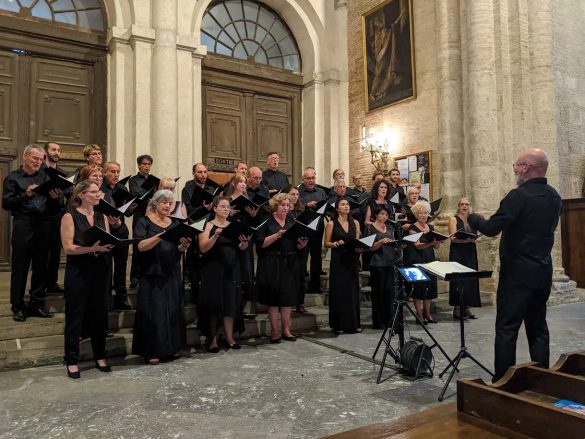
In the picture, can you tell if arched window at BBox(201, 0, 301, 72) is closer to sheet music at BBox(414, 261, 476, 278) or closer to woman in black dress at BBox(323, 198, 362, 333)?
woman in black dress at BBox(323, 198, 362, 333)

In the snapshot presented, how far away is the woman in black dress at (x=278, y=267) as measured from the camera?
5.78 metres

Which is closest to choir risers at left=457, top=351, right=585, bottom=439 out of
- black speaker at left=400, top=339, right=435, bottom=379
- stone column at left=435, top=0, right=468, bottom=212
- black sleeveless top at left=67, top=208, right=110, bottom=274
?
black speaker at left=400, top=339, right=435, bottom=379

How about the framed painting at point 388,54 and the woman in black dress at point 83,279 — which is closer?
the woman in black dress at point 83,279

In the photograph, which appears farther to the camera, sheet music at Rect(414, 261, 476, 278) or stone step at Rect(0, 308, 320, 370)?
stone step at Rect(0, 308, 320, 370)

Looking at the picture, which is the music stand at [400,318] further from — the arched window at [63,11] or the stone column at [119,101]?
the arched window at [63,11]

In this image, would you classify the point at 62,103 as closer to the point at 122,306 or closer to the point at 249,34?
the point at 249,34

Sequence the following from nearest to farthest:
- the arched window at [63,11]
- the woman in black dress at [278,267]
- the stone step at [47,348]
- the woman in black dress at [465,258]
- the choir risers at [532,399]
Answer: the choir risers at [532,399], the stone step at [47,348], the woman in black dress at [278,267], the woman in black dress at [465,258], the arched window at [63,11]

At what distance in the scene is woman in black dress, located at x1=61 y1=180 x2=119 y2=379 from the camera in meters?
4.44

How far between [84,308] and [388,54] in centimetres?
889

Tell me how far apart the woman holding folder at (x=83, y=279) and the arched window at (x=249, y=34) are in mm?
6804

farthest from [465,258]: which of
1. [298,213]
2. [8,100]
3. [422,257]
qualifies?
[8,100]

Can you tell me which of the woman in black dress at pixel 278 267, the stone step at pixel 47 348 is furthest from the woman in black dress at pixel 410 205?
the stone step at pixel 47 348

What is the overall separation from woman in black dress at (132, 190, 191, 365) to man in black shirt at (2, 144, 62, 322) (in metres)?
1.05

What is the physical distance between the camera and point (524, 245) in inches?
146
